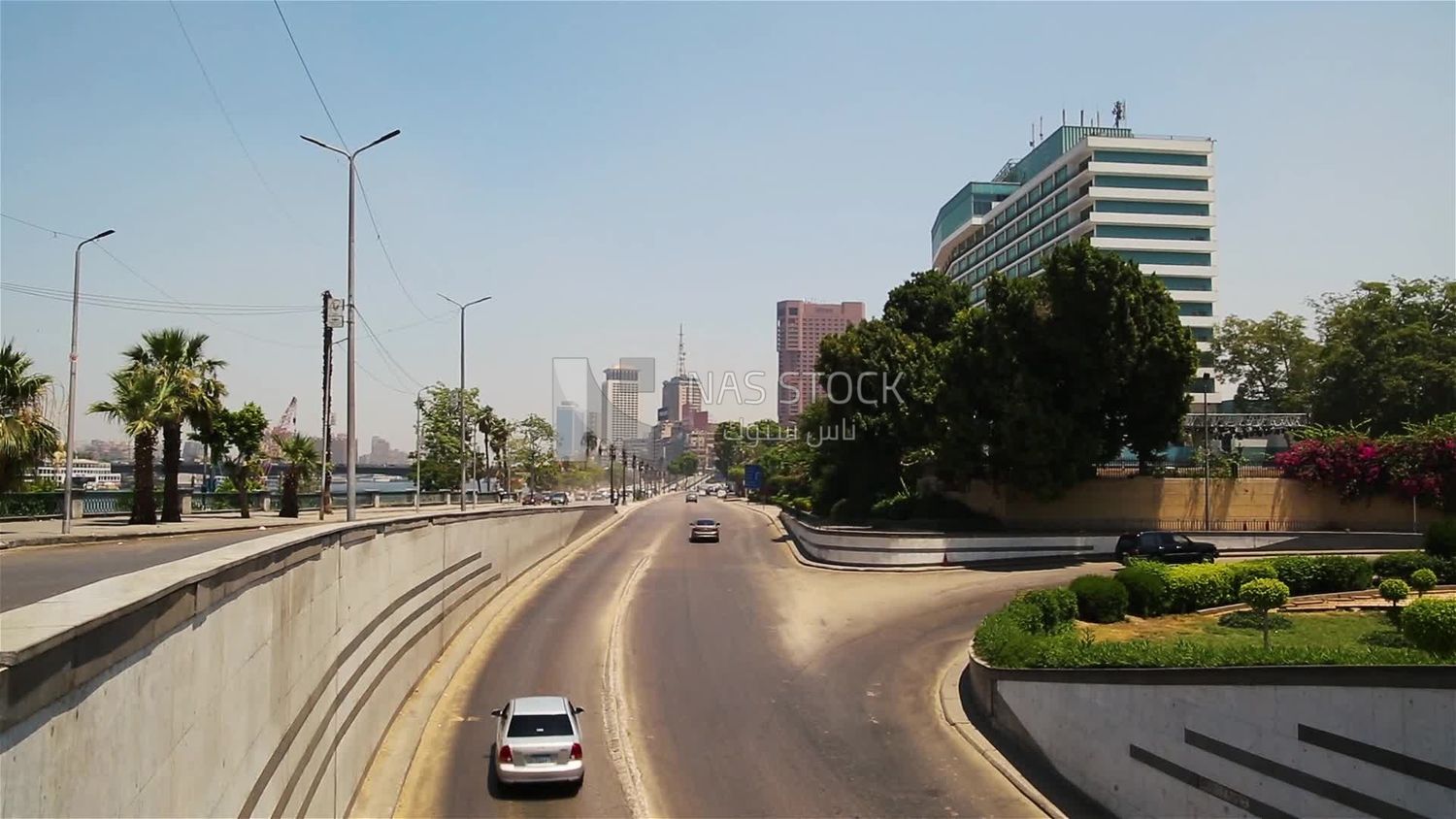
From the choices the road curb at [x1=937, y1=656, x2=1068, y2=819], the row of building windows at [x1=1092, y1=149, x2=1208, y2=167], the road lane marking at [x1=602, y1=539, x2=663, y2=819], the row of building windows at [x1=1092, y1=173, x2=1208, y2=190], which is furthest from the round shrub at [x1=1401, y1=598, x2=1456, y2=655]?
the row of building windows at [x1=1092, y1=149, x2=1208, y2=167]

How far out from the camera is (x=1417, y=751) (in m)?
12.1

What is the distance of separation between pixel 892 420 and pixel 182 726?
49.7 m

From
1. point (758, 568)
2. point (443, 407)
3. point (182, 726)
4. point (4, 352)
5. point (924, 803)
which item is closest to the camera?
point (182, 726)

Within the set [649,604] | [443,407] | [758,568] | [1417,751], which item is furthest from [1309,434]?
[443,407]

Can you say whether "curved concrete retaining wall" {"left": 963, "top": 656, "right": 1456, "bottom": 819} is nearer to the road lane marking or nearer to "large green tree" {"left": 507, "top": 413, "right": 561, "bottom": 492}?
the road lane marking

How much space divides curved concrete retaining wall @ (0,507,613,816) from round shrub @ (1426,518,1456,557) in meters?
32.9

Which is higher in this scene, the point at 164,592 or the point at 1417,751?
the point at 164,592

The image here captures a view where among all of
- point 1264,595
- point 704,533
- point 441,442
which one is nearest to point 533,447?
point 441,442

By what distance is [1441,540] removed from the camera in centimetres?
3288

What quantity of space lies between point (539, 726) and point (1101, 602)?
61.0 ft

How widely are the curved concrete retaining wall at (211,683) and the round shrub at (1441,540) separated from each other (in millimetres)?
32903

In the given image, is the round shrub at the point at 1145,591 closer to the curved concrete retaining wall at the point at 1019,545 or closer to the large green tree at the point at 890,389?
the curved concrete retaining wall at the point at 1019,545

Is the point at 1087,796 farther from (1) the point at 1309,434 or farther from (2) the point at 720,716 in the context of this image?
(1) the point at 1309,434

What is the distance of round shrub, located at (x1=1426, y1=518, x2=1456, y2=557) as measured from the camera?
3256cm
